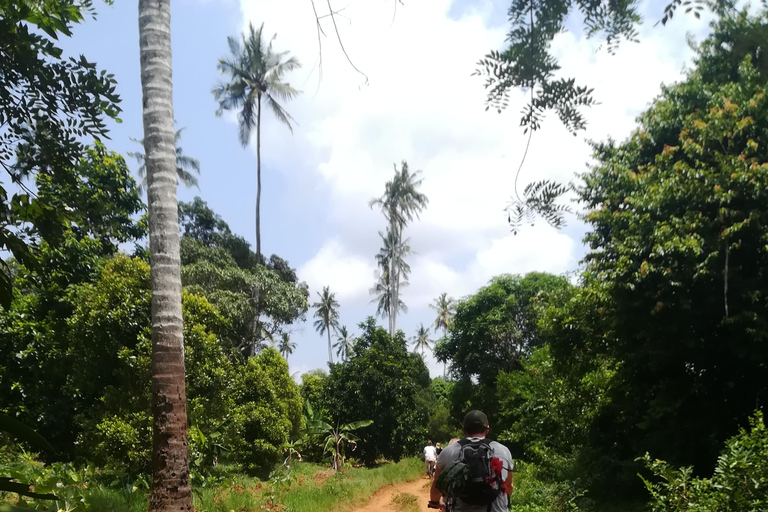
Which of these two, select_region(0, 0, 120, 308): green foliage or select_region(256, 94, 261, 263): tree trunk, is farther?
select_region(256, 94, 261, 263): tree trunk

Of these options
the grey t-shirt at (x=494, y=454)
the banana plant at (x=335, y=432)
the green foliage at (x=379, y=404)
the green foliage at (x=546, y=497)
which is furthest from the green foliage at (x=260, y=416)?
the grey t-shirt at (x=494, y=454)

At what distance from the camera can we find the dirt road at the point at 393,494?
483 inches

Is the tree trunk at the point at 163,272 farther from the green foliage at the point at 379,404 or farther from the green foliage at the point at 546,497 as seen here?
the green foliage at the point at 379,404

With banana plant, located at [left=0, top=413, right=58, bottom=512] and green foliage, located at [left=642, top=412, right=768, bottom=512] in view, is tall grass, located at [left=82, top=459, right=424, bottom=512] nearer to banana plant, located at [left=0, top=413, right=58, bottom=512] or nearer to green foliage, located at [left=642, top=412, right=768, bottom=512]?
green foliage, located at [left=642, top=412, right=768, bottom=512]

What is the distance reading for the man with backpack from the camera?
3.35 m

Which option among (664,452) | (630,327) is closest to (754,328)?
(630,327)

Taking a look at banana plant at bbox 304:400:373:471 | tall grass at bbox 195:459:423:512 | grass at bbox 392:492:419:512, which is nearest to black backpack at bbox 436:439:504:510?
tall grass at bbox 195:459:423:512

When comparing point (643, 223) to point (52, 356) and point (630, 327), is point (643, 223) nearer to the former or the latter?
point (630, 327)

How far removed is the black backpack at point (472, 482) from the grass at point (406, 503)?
30.4ft

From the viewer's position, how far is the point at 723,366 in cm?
846

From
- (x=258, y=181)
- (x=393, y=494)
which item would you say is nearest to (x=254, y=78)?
(x=258, y=181)

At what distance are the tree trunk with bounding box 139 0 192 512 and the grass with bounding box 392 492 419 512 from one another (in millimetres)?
7111

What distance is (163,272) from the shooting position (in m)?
6.07

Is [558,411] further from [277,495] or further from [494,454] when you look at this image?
[494,454]
